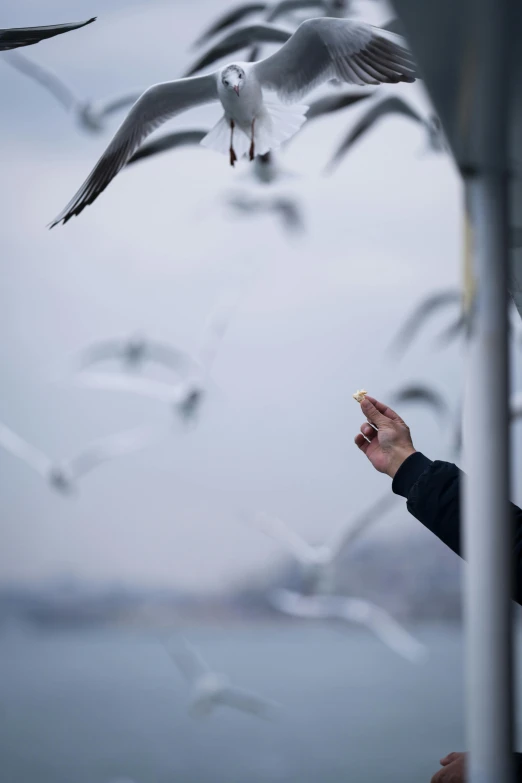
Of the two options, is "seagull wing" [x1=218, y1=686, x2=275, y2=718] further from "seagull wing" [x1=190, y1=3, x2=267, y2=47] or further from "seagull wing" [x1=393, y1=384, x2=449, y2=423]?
"seagull wing" [x1=190, y1=3, x2=267, y2=47]

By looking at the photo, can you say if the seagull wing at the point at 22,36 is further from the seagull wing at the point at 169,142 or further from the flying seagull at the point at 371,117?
the flying seagull at the point at 371,117

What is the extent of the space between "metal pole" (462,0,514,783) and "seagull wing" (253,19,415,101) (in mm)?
1244

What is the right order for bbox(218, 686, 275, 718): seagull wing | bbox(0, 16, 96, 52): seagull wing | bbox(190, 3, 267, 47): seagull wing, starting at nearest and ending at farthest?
bbox(0, 16, 96, 52): seagull wing < bbox(190, 3, 267, 47): seagull wing < bbox(218, 686, 275, 718): seagull wing

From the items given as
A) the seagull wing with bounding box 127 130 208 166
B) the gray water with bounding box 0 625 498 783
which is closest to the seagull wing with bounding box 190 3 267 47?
the seagull wing with bounding box 127 130 208 166

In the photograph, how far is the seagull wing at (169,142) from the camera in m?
3.33

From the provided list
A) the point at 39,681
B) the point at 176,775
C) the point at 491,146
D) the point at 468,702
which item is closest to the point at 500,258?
the point at 491,146

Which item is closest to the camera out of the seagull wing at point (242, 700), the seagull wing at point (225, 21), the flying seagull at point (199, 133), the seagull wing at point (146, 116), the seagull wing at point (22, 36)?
the seagull wing at point (22, 36)

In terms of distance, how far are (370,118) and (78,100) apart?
1.72 metres

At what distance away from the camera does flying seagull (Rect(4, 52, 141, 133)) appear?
4.39 m

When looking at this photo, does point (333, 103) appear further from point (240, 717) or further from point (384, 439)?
point (240, 717)

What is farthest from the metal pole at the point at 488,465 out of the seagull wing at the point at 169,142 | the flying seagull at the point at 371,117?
the flying seagull at the point at 371,117

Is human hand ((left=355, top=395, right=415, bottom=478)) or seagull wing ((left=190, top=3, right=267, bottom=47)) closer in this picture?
human hand ((left=355, top=395, right=415, bottom=478))

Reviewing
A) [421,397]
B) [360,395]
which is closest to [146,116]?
[360,395]

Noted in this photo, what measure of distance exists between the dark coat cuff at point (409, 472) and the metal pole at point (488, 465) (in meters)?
0.23
